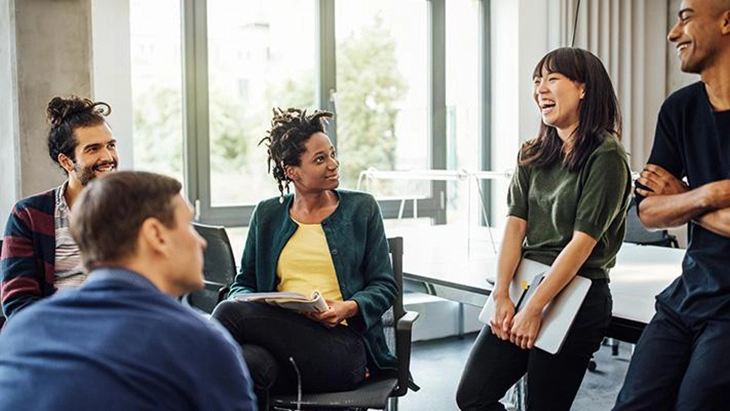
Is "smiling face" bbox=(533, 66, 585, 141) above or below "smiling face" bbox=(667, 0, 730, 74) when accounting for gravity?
below

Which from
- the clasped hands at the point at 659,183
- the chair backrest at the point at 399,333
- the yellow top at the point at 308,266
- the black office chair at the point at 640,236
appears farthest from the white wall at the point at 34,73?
the black office chair at the point at 640,236

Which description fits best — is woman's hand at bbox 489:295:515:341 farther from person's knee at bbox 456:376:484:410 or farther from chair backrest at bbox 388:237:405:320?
chair backrest at bbox 388:237:405:320

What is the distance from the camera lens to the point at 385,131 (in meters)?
4.80

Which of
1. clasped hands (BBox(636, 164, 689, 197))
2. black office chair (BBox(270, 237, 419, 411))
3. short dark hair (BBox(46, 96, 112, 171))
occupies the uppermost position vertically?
short dark hair (BBox(46, 96, 112, 171))

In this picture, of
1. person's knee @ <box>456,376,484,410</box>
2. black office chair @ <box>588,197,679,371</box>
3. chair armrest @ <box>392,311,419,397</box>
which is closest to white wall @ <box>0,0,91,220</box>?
chair armrest @ <box>392,311,419,397</box>

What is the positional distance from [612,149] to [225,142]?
2691 millimetres

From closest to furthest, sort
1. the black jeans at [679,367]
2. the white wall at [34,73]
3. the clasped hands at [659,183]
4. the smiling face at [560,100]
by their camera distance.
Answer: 1. the black jeans at [679,367]
2. the clasped hands at [659,183]
3. the smiling face at [560,100]
4. the white wall at [34,73]

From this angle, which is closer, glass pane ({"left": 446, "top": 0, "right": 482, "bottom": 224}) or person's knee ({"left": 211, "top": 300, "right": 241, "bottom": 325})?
person's knee ({"left": 211, "top": 300, "right": 241, "bottom": 325})

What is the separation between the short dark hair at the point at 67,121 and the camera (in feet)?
7.32

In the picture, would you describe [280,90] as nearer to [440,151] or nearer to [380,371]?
[440,151]

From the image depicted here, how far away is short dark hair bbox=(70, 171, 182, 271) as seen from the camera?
3.56ft

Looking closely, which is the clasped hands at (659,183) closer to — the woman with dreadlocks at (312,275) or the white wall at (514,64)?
the woman with dreadlocks at (312,275)

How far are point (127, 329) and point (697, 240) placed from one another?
133cm

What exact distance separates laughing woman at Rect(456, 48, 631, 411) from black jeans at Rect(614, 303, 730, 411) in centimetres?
26
